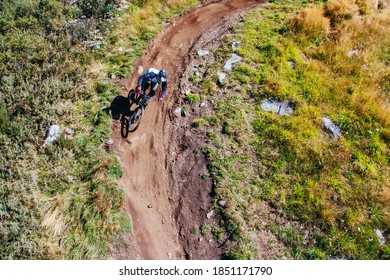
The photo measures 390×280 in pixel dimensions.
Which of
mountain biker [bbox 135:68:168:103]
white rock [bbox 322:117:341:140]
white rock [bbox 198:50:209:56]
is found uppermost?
mountain biker [bbox 135:68:168:103]

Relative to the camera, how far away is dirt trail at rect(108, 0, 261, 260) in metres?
11.5

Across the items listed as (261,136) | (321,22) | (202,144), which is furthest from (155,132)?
(321,22)

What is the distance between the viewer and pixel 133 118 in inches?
552

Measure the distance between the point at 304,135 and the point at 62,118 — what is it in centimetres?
1126

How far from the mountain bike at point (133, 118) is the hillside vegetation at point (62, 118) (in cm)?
73

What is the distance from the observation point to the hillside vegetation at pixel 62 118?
11.0m

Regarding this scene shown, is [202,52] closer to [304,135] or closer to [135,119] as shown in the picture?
[135,119]

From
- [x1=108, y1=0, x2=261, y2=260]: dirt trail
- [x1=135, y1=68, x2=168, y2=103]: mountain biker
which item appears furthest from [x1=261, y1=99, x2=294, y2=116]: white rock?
[x1=135, y1=68, x2=168, y2=103]: mountain biker

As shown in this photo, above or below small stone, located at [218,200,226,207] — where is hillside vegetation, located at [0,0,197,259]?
above

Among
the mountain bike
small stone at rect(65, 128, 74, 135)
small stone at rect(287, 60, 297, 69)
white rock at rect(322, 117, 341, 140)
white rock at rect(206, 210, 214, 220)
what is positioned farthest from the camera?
small stone at rect(287, 60, 297, 69)

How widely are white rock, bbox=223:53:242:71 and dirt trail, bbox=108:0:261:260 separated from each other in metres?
2.40

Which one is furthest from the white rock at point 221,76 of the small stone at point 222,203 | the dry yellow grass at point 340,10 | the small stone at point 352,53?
the dry yellow grass at point 340,10

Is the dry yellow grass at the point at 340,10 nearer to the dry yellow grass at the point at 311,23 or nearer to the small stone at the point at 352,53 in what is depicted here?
the dry yellow grass at the point at 311,23

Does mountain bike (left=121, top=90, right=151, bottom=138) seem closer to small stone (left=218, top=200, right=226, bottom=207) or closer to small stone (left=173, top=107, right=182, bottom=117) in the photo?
small stone (left=173, top=107, right=182, bottom=117)
